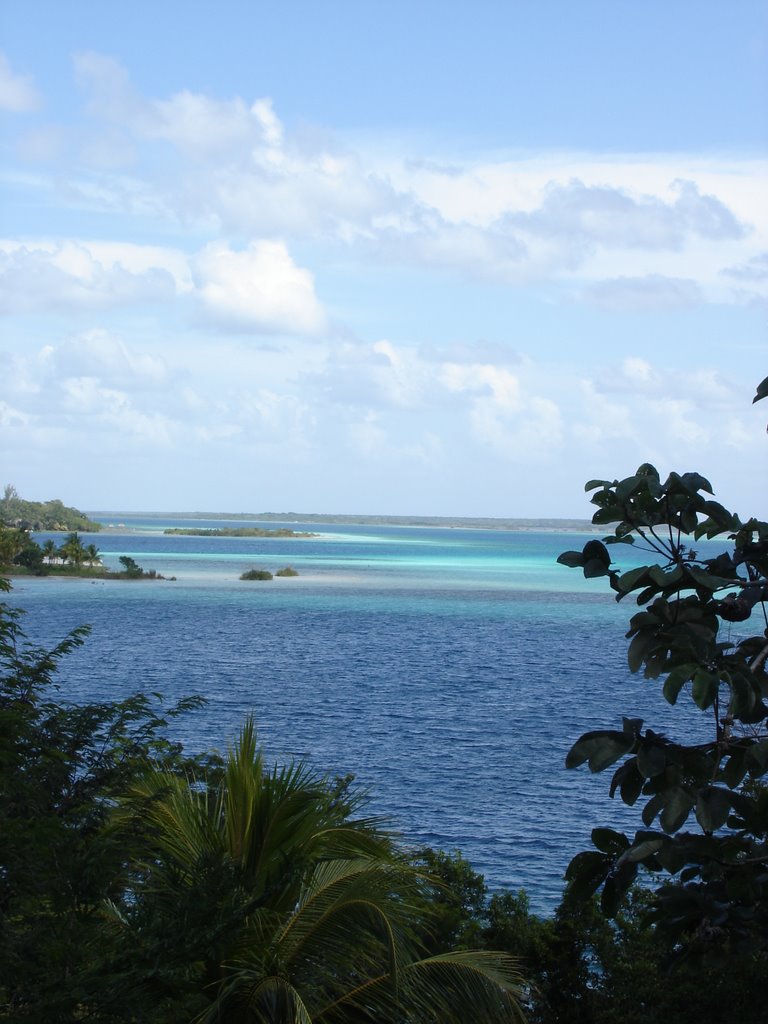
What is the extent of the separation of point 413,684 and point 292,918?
4163 cm

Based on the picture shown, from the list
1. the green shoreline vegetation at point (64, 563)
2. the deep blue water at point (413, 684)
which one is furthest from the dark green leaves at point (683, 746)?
the green shoreline vegetation at point (64, 563)

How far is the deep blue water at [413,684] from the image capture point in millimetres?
24844

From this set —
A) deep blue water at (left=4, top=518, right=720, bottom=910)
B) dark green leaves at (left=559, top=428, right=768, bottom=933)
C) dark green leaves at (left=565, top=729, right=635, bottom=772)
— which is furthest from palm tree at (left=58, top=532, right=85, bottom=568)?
dark green leaves at (left=565, top=729, right=635, bottom=772)

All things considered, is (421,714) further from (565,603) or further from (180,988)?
(565,603)

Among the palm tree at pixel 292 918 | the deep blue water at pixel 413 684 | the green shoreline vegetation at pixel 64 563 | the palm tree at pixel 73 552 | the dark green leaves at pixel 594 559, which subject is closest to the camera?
the dark green leaves at pixel 594 559

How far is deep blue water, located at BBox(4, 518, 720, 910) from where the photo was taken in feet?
81.5

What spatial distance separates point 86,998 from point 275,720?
31.7 m

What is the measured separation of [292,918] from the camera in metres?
7.14

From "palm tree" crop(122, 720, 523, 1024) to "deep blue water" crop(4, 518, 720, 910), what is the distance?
11.1ft

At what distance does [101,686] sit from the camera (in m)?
43.5

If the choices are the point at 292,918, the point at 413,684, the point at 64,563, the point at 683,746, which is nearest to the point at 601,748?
the point at 683,746

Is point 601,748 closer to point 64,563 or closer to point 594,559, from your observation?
point 594,559

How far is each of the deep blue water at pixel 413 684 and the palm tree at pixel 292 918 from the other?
11.1 ft

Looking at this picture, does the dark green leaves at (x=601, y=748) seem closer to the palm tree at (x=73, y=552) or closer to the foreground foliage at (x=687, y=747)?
the foreground foliage at (x=687, y=747)
